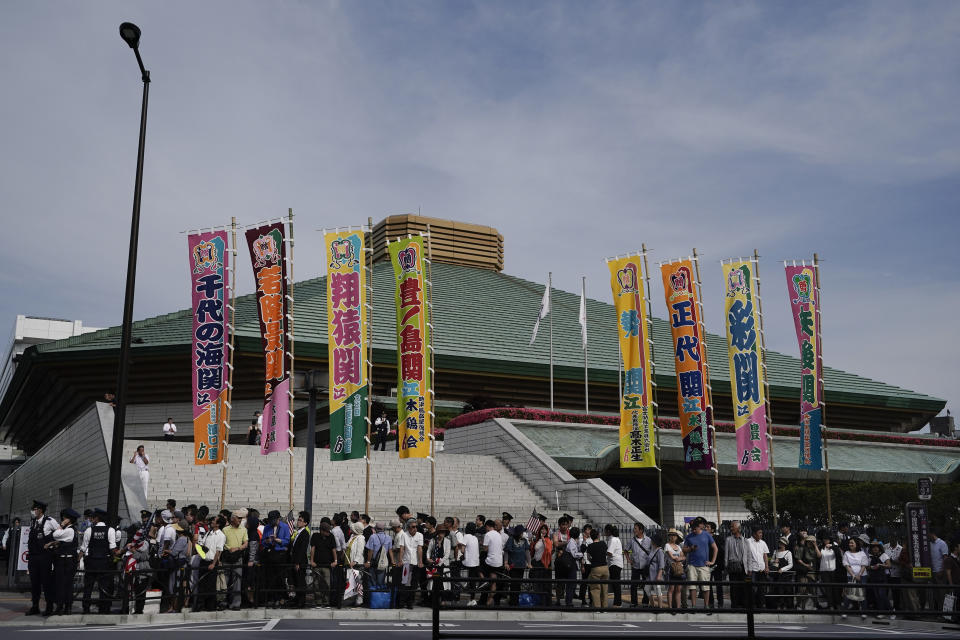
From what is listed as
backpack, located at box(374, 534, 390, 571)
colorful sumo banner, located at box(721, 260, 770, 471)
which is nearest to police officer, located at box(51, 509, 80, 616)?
backpack, located at box(374, 534, 390, 571)

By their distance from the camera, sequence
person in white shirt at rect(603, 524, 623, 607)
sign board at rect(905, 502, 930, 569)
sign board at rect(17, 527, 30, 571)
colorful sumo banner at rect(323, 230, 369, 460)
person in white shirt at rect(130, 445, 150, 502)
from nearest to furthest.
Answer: sign board at rect(905, 502, 930, 569) → person in white shirt at rect(603, 524, 623, 607) → sign board at rect(17, 527, 30, 571) → colorful sumo banner at rect(323, 230, 369, 460) → person in white shirt at rect(130, 445, 150, 502)

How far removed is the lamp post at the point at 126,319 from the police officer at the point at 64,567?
722 millimetres

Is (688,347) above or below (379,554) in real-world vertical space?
above

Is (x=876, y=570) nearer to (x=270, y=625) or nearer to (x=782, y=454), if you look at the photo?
(x=270, y=625)

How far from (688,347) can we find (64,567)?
52.8 ft

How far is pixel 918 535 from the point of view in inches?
684

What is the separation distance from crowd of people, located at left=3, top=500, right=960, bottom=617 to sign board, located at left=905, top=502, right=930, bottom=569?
0.51ft

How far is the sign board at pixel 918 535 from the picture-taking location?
682 inches

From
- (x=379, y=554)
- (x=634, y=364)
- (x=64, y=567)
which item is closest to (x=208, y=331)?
(x=379, y=554)

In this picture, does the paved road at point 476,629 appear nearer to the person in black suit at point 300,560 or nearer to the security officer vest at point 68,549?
the person in black suit at point 300,560

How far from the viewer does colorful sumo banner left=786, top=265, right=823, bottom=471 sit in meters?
25.0

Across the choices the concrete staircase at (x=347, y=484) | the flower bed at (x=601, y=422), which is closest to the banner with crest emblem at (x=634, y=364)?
the concrete staircase at (x=347, y=484)

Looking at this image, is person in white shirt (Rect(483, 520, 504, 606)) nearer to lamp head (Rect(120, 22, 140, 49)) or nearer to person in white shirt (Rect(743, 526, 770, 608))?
person in white shirt (Rect(743, 526, 770, 608))

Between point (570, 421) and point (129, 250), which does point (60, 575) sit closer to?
point (129, 250)
